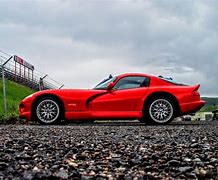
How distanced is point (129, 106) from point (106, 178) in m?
5.93

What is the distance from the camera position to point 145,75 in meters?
8.50

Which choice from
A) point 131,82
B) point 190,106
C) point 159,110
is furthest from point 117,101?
point 190,106

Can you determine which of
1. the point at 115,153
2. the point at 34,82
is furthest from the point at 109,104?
the point at 34,82

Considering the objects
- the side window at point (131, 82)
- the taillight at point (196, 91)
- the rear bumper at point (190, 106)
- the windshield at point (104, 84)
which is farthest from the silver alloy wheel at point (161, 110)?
the windshield at point (104, 84)

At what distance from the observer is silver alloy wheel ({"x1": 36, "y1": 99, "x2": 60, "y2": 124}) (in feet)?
26.7

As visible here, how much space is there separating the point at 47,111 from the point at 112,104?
140 centimetres

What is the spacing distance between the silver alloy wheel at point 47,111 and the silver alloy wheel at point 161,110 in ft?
6.65

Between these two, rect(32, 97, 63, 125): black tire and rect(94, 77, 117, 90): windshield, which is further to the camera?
rect(94, 77, 117, 90): windshield

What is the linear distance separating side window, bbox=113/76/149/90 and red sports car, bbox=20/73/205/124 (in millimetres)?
79

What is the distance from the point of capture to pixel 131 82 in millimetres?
8438

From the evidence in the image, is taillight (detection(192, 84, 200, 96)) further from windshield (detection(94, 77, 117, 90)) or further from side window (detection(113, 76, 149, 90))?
windshield (detection(94, 77, 117, 90))

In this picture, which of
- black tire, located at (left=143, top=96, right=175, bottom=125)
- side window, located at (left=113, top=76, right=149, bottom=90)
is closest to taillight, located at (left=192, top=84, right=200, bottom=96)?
black tire, located at (left=143, top=96, right=175, bottom=125)

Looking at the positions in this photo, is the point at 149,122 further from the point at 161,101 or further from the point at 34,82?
the point at 34,82

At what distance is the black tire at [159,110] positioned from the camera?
26.6 feet
